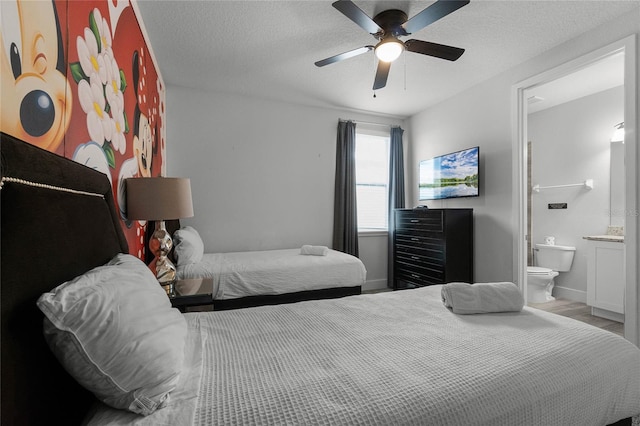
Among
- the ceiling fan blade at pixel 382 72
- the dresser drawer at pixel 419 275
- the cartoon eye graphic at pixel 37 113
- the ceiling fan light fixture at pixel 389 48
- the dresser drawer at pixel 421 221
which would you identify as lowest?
the dresser drawer at pixel 419 275

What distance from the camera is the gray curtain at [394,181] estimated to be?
4.61 meters

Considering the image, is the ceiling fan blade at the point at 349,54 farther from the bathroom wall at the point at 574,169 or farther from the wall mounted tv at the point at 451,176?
the bathroom wall at the point at 574,169

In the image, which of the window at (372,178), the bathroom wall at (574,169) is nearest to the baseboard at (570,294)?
the bathroom wall at (574,169)

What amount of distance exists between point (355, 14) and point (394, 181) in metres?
2.97

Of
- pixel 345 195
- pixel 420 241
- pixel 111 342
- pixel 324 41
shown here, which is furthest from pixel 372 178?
pixel 111 342

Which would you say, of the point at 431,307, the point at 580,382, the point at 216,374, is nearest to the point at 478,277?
the point at 431,307

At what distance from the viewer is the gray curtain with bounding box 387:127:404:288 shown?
15.1 feet

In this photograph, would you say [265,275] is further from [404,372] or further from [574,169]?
[574,169]

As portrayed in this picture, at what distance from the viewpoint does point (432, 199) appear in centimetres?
424

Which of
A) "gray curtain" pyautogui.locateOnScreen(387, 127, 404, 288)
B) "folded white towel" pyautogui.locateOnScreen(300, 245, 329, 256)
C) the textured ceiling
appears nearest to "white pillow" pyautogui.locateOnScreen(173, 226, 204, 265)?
"folded white towel" pyautogui.locateOnScreen(300, 245, 329, 256)

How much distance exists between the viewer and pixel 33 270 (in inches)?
27.2

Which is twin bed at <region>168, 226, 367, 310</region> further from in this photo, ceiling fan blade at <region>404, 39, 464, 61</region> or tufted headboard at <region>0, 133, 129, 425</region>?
ceiling fan blade at <region>404, 39, 464, 61</region>

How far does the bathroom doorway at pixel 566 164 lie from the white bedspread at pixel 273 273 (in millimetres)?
1895

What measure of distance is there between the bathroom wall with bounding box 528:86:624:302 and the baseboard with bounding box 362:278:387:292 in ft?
7.75
